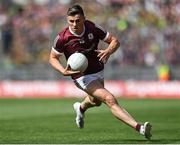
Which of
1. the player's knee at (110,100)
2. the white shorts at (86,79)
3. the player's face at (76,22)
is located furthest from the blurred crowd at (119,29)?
the player's knee at (110,100)

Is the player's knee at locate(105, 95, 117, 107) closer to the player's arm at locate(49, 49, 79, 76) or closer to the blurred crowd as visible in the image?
the player's arm at locate(49, 49, 79, 76)

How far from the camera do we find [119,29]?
2908 centimetres

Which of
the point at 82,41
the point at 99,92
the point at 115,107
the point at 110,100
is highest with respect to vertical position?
the point at 82,41

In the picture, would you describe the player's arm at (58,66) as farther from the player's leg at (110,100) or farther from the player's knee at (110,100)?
the player's knee at (110,100)

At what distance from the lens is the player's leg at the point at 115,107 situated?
10.1 m

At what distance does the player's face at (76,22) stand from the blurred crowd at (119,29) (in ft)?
57.1

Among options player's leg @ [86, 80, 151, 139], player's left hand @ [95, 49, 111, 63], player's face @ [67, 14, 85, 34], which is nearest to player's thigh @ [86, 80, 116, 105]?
player's leg @ [86, 80, 151, 139]

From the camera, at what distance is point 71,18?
10.5 m

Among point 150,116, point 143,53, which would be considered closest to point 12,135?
point 150,116

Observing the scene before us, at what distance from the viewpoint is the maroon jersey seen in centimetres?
1078

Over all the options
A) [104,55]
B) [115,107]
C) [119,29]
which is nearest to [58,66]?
[104,55]

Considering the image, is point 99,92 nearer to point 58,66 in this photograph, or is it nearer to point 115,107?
point 115,107

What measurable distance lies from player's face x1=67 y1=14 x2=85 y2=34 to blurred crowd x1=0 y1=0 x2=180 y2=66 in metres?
17.4

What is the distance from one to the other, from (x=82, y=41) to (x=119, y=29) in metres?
18.4
